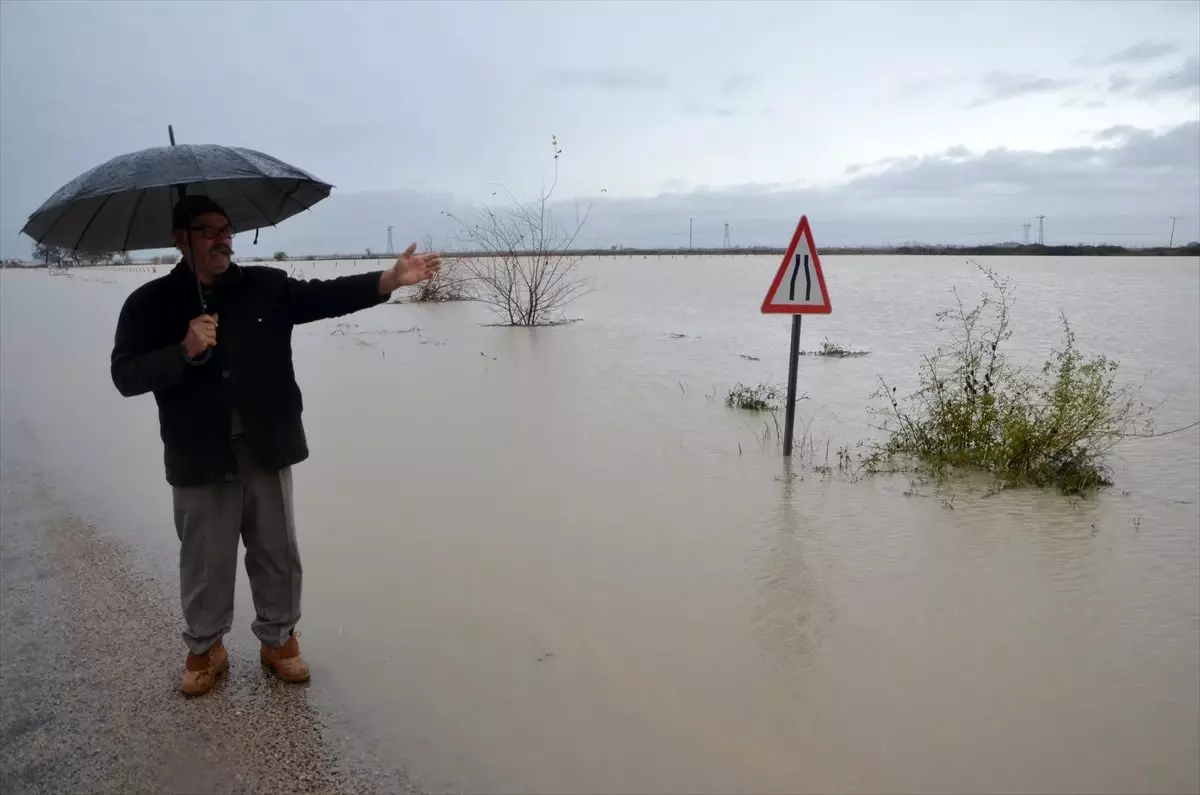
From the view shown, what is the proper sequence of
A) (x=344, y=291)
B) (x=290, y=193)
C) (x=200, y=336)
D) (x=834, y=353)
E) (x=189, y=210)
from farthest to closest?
1. (x=834, y=353)
2. (x=290, y=193)
3. (x=344, y=291)
4. (x=189, y=210)
5. (x=200, y=336)

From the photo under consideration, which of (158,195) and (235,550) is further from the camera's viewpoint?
(158,195)

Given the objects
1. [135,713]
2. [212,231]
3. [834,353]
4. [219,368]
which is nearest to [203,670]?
[135,713]

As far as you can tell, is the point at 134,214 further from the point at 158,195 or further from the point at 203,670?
the point at 203,670

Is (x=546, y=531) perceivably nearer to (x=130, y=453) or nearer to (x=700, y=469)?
(x=700, y=469)

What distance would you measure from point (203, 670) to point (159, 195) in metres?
2.11

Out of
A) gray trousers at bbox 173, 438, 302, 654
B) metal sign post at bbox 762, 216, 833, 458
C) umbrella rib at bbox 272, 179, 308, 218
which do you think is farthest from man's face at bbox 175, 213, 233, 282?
metal sign post at bbox 762, 216, 833, 458

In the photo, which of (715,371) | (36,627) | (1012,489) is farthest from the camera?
(715,371)

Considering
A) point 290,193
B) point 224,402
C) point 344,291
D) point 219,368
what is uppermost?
point 290,193

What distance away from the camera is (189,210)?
131 inches

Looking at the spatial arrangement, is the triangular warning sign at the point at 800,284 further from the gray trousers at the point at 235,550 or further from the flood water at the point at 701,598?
the gray trousers at the point at 235,550

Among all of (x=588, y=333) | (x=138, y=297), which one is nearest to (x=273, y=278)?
(x=138, y=297)

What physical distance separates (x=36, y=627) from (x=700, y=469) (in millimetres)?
5001

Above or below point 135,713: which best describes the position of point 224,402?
above

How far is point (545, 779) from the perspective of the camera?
3.15 meters
